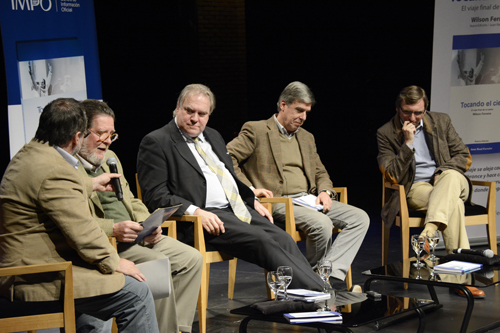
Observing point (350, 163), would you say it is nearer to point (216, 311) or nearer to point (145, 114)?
point (145, 114)

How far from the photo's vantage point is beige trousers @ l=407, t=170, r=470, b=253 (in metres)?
4.14

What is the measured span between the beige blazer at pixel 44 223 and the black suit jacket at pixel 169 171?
1.17 meters

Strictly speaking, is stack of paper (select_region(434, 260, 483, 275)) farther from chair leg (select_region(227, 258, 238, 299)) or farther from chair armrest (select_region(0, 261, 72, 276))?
chair armrest (select_region(0, 261, 72, 276))

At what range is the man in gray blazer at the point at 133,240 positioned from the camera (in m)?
2.92

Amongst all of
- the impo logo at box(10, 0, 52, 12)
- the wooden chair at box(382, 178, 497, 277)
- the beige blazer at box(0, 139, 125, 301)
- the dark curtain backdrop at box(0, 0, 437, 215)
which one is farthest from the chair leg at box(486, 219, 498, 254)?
the dark curtain backdrop at box(0, 0, 437, 215)

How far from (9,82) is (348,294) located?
2.73 meters

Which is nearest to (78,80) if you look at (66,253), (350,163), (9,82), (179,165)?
(9,82)

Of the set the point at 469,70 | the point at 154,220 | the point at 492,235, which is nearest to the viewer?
the point at 154,220

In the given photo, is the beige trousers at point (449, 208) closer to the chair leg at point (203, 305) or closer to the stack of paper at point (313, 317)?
the chair leg at point (203, 305)

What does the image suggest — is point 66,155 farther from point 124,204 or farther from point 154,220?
point 124,204

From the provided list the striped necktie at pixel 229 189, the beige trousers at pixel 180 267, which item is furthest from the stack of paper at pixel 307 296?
the striped necktie at pixel 229 189

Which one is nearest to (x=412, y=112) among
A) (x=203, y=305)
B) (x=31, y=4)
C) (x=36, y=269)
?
(x=203, y=305)

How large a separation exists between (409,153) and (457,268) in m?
1.25

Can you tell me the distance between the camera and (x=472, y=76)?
17.1ft
